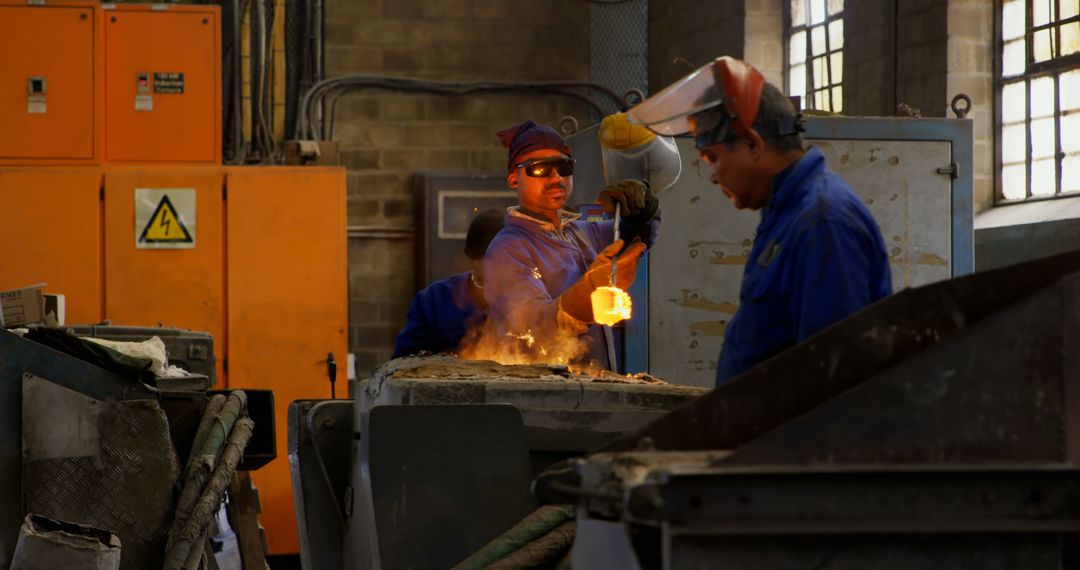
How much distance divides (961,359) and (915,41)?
6409 millimetres

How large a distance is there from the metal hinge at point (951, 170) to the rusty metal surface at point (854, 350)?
417cm

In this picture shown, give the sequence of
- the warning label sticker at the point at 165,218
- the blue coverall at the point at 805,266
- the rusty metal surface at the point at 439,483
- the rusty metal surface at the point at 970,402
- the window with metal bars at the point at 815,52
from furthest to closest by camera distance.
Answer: the window with metal bars at the point at 815,52 → the warning label sticker at the point at 165,218 → the rusty metal surface at the point at 439,483 → the blue coverall at the point at 805,266 → the rusty metal surface at the point at 970,402

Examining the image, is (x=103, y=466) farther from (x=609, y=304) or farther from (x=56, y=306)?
(x=56, y=306)

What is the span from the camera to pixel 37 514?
4.68 m

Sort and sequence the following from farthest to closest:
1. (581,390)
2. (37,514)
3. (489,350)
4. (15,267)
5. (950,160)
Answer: (15,267), (950,160), (489,350), (37,514), (581,390)

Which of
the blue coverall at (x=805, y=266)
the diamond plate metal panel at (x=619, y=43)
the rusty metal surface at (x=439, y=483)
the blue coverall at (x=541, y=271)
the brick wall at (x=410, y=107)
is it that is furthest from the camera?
the diamond plate metal panel at (x=619, y=43)

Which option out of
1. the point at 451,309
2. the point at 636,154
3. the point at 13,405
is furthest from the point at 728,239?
the point at 13,405

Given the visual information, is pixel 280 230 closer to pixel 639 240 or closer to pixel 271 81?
pixel 271 81

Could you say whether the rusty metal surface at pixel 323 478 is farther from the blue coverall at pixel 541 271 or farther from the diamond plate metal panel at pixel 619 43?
the diamond plate metal panel at pixel 619 43

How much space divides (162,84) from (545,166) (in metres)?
4.26

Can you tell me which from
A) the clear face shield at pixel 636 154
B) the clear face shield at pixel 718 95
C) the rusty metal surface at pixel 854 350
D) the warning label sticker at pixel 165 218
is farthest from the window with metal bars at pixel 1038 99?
the rusty metal surface at pixel 854 350

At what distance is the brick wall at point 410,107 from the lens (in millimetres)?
11312

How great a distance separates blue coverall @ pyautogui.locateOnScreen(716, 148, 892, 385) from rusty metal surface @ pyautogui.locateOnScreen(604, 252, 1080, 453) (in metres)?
0.33

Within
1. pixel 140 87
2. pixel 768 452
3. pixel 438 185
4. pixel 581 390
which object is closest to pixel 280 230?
pixel 140 87
